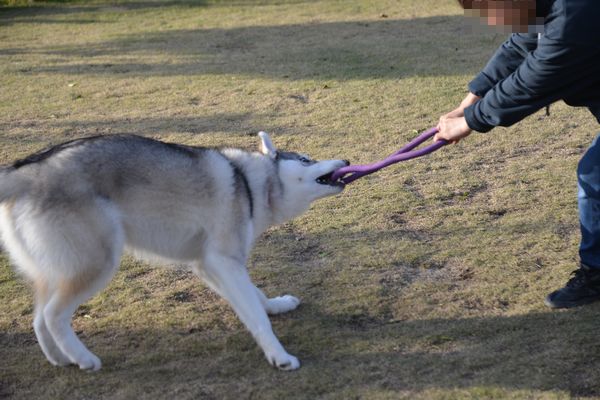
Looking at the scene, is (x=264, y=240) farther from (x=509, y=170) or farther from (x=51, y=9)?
(x=51, y=9)

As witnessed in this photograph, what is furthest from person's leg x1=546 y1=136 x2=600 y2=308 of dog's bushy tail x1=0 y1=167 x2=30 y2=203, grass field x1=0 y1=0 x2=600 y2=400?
dog's bushy tail x1=0 y1=167 x2=30 y2=203

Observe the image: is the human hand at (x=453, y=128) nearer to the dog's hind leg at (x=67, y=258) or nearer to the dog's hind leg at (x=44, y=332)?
the dog's hind leg at (x=67, y=258)

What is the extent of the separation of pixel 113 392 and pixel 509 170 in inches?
148

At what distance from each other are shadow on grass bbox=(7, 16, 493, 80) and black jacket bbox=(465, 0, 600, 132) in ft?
17.8

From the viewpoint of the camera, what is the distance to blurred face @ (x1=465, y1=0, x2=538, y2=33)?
362cm

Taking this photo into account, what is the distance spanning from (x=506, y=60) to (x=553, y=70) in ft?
2.47

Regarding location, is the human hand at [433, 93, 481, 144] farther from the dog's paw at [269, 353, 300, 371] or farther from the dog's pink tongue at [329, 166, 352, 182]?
the dog's paw at [269, 353, 300, 371]

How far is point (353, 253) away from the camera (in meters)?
5.10

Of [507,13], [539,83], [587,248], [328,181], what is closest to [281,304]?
[328,181]

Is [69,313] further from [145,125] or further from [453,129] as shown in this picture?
[145,125]

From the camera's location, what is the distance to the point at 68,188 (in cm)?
377

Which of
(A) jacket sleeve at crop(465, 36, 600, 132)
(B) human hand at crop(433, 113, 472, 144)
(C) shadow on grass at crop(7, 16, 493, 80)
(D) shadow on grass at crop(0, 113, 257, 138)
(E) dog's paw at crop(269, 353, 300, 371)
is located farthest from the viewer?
(C) shadow on grass at crop(7, 16, 493, 80)

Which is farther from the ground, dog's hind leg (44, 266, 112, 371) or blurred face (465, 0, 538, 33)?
blurred face (465, 0, 538, 33)

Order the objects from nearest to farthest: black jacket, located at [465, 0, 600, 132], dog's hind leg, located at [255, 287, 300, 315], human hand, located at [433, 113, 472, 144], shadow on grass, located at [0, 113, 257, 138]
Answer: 1. black jacket, located at [465, 0, 600, 132]
2. human hand, located at [433, 113, 472, 144]
3. dog's hind leg, located at [255, 287, 300, 315]
4. shadow on grass, located at [0, 113, 257, 138]
